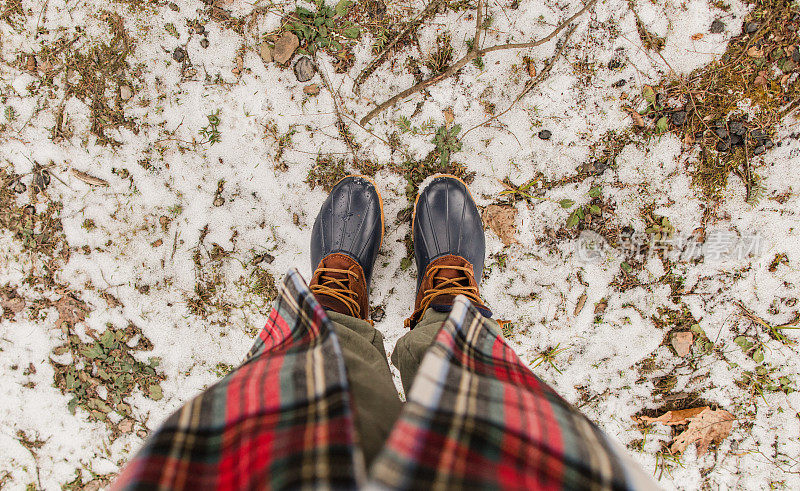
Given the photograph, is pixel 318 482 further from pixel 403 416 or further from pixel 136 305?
pixel 136 305

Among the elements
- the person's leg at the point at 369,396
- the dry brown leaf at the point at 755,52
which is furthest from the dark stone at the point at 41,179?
the dry brown leaf at the point at 755,52

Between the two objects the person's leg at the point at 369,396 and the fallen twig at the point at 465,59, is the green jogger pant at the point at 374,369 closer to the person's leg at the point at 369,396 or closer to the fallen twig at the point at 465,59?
the person's leg at the point at 369,396

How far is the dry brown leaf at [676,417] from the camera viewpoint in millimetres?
1934

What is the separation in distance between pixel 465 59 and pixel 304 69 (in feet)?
2.45

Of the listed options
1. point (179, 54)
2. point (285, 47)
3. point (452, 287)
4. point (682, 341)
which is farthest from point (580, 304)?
point (179, 54)

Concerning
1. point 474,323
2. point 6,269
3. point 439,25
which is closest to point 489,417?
point 474,323

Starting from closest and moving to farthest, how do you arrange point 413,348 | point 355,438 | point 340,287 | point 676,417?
point 355,438, point 413,348, point 340,287, point 676,417

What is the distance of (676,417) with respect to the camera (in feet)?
6.39

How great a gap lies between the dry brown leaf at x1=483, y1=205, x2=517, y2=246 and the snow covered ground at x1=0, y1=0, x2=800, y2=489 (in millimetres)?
37

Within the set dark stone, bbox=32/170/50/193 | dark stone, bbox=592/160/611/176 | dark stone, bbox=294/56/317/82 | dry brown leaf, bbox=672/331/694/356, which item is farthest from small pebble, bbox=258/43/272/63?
dry brown leaf, bbox=672/331/694/356

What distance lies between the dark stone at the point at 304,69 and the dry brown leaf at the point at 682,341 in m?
2.13

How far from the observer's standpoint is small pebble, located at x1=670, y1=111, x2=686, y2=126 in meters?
1.78

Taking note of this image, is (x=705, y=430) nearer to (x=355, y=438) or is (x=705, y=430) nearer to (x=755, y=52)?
(x=755, y=52)

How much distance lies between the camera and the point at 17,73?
6.11 feet
